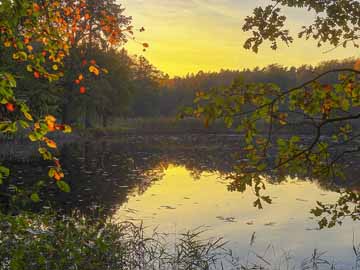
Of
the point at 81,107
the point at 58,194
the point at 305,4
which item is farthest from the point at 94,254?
the point at 81,107

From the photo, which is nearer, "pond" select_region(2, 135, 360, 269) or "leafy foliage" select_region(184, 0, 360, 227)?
"leafy foliage" select_region(184, 0, 360, 227)

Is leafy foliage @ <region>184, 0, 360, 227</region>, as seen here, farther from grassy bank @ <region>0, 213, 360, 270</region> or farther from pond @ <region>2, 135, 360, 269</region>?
grassy bank @ <region>0, 213, 360, 270</region>

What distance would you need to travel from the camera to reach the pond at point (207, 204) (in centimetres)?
1110

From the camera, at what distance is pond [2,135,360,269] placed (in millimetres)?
11102

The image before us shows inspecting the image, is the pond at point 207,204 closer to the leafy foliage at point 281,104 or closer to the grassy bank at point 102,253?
the grassy bank at point 102,253

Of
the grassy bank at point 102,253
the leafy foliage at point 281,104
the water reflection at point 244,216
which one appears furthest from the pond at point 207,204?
the leafy foliage at point 281,104

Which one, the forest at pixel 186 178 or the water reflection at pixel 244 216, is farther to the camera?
the water reflection at pixel 244 216

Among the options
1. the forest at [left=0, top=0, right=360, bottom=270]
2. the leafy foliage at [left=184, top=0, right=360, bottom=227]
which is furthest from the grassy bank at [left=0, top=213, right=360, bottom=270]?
the leafy foliage at [left=184, top=0, right=360, bottom=227]

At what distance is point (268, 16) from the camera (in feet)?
16.3

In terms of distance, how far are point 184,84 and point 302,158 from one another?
277 feet

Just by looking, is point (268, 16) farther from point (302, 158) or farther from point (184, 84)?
point (184, 84)

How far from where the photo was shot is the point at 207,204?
15766 mm

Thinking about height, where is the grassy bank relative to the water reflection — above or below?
above

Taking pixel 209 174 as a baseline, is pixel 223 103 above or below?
above
